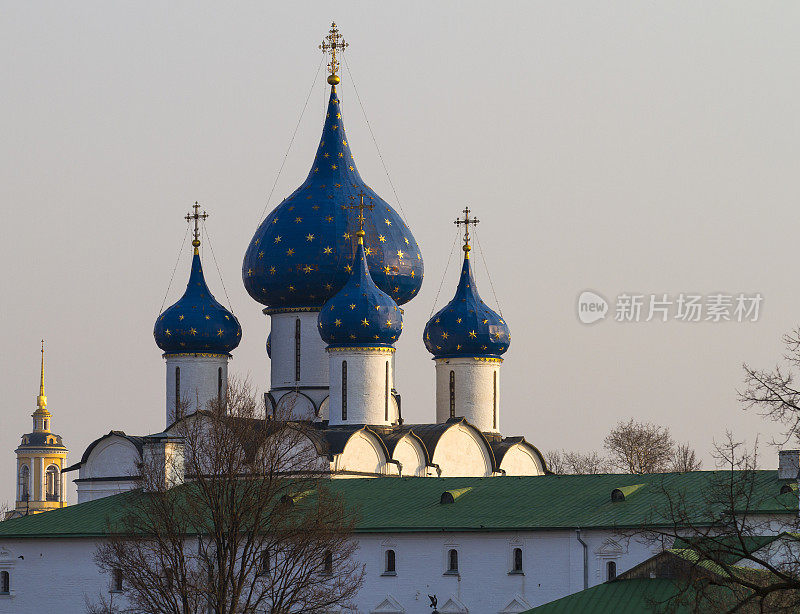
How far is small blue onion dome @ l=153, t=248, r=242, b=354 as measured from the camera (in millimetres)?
43562

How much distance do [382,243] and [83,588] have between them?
11.9 metres

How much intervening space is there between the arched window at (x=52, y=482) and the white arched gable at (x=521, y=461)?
38.0 meters

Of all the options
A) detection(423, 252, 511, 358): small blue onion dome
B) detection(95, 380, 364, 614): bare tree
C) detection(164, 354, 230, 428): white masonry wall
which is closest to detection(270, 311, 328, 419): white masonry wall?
detection(164, 354, 230, 428): white masonry wall

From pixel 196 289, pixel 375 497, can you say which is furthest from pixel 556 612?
pixel 196 289

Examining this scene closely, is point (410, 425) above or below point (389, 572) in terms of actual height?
above

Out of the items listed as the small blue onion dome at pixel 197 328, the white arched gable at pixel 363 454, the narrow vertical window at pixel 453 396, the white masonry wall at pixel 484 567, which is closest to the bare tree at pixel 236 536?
the white masonry wall at pixel 484 567

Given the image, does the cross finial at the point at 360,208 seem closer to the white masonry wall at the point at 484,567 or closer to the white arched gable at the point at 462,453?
the white arched gable at the point at 462,453

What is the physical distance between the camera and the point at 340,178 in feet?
147

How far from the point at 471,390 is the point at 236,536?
535 inches

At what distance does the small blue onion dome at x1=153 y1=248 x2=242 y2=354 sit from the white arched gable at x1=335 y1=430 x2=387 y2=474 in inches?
194

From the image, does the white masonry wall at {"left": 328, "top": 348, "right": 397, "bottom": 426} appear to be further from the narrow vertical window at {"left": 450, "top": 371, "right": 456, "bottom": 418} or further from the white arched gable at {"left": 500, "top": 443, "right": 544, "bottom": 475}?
the white arched gable at {"left": 500, "top": 443, "right": 544, "bottom": 475}

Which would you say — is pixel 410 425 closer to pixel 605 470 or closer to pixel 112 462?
pixel 112 462

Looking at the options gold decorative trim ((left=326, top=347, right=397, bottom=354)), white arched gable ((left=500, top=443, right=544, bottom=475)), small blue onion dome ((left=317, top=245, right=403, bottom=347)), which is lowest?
white arched gable ((left=500, top=443, right=544, bottom=475))

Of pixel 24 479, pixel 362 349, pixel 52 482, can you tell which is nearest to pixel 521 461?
pixel 362 349
